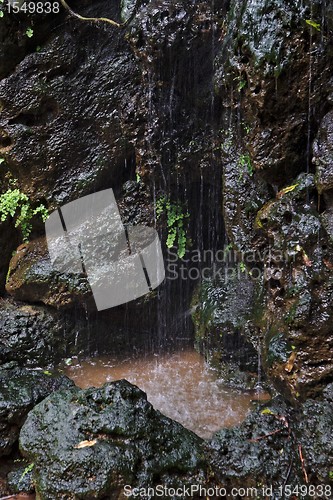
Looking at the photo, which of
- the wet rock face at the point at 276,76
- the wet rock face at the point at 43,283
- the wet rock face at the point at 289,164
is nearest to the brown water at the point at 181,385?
the wet rock face at the point at 289,164

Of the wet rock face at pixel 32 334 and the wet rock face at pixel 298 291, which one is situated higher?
the wet rock face at pixel 298 291

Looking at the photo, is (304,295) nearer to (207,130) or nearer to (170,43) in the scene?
(207,130)

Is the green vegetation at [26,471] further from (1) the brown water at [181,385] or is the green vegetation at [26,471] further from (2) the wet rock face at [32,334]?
(2) the wet rock face at [32,334]

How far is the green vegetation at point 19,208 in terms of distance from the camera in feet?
20.9

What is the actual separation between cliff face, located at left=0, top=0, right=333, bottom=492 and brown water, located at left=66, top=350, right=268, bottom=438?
0.36m

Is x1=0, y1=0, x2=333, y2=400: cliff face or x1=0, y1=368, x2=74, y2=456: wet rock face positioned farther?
x1=0, y1=0, x2=333, y2=400: cliff face

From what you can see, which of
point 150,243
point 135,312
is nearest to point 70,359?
point 135,312

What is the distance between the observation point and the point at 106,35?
6.11 meters

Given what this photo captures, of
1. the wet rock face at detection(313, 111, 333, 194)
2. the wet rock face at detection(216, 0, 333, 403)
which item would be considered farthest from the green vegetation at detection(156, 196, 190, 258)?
the wet rock face at detection(313, 111, 333, 194)

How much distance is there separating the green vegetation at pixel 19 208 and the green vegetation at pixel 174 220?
4.97 ft

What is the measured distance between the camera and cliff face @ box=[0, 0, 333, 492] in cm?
441

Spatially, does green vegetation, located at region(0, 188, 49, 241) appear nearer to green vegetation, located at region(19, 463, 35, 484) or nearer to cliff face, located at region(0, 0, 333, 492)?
cliff face, located at region(0, 0, 333, 492)

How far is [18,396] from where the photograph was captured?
4.07 m

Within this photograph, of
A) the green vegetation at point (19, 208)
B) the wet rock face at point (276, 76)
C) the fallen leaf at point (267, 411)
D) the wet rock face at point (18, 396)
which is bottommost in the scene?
the wet rock face at point (18, 396)
